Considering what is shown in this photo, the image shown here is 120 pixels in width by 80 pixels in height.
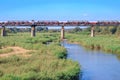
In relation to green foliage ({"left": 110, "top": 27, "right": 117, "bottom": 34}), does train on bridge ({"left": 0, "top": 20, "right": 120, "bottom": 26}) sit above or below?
above

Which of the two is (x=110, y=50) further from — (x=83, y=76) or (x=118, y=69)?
(x=83, y=76)

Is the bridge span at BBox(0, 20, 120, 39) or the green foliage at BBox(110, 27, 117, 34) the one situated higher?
the bridge span at BBox(0, 20, 120, 39)

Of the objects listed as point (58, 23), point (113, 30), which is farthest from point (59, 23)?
point (113, 30)

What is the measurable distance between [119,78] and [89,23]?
5811 centimetres

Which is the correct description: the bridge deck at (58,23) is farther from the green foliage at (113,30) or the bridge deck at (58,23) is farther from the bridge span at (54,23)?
the green foliage at (113,30)

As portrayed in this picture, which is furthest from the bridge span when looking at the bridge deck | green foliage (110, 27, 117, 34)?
green foliage (110, 27, 117, 34)

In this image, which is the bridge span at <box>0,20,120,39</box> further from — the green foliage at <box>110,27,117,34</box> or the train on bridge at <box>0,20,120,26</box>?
the green foliage at <box>110,27,117,34</box>

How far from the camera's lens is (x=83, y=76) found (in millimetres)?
24281

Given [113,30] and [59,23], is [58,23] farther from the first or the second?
[113,30]

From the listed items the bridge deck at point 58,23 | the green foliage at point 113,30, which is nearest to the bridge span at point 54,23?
the bridge deck at point 58,23

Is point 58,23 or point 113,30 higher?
point 58,23

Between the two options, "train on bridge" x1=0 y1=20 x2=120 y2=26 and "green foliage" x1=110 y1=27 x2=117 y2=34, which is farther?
"green foliage" x1=110 y1=27 x2=117 y2=34

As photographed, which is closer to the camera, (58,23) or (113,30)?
(58,23)

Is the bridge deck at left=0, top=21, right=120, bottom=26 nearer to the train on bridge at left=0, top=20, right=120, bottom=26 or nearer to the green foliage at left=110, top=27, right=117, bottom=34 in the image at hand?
the train on bridge at left=0, top=20, right=120, bottom=26
